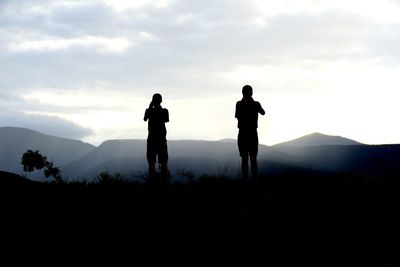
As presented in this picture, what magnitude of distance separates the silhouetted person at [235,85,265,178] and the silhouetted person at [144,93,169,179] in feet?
6.47

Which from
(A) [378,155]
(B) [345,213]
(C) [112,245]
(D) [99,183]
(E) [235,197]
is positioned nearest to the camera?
(C) [112,245]

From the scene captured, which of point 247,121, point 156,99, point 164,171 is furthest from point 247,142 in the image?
point 156,99

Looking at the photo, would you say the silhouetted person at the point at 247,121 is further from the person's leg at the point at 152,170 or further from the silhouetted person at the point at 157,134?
the person's leg at the point at 152,170

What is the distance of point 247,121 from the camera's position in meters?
12.5

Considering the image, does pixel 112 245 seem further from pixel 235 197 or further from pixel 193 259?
pixel 235 197

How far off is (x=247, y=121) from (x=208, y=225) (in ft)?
14.7

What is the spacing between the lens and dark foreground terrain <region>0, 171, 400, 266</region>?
7.36 metres

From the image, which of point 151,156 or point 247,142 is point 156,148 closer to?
point 151,156

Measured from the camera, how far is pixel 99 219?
29.8 ft

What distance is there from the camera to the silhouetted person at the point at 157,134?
43.3 feet

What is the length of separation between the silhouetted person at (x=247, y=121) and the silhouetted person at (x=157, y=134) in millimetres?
1973

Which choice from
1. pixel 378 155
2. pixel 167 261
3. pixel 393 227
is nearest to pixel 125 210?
pixel 167 261

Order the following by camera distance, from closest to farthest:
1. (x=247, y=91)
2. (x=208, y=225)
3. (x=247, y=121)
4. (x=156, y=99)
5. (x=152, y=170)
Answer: (x=208, y=225)
(x=247, y=91)
(x=247, y=121)
(x=156, y=99)
(x=152, y=170)

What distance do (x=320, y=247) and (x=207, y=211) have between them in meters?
2.38
